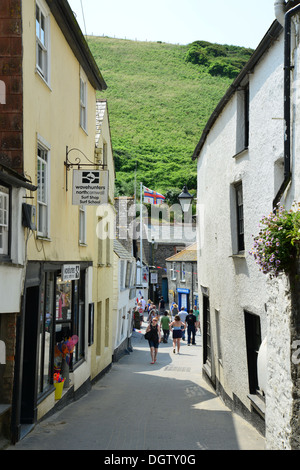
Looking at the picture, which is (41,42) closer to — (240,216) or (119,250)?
(240,216)

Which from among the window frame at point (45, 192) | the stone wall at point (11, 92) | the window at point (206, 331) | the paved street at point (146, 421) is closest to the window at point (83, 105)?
the window frame at point (45, 192)

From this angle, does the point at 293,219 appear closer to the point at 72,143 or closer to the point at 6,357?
the point at 6,357

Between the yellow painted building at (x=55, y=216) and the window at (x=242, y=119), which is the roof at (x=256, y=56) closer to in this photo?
the window at (x=242, y=119)

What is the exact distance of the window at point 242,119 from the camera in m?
12.0

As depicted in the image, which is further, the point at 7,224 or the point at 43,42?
the point at 43,42

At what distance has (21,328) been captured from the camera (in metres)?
8.84

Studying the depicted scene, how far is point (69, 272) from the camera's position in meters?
12.4

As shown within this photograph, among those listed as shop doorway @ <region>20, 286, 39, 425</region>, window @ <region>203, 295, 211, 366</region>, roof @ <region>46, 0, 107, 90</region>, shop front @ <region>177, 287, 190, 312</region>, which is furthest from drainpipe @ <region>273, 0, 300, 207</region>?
shop front @ <region>177, 287, 190, 312</region>

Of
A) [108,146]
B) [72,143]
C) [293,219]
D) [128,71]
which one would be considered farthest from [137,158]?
[293,219]

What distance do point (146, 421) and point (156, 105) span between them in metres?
137

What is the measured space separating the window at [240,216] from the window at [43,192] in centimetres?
406

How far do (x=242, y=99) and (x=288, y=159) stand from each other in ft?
14.4

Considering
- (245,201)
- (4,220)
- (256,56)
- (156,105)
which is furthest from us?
(156,105)

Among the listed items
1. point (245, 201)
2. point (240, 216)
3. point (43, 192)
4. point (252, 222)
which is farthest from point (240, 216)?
point (43, 192)
